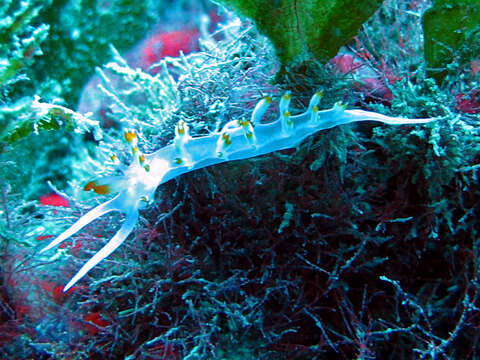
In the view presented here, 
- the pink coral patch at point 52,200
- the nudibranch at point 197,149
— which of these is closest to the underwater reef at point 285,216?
the nudibranch at point 197,149

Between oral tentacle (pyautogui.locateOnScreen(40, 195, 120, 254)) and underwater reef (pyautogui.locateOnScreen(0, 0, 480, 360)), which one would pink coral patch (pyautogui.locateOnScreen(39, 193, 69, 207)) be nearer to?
underwater reef (pyautogui.locateOnScreen(0, 0, 480, 360))

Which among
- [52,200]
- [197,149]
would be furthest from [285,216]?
[52,200]

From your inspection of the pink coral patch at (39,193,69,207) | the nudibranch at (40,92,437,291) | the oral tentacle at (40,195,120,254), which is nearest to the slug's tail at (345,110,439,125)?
the nudibranch at (40,92,437,291)

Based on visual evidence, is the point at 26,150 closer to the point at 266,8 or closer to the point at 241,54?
the point at 241,54

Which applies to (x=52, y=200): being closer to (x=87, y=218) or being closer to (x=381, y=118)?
(x=87, y=218)

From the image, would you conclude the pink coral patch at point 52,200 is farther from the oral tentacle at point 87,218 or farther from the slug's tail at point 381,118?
the slug's tail at point 381,118

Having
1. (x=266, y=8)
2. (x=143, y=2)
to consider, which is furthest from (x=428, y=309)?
(x=143, y=2)
